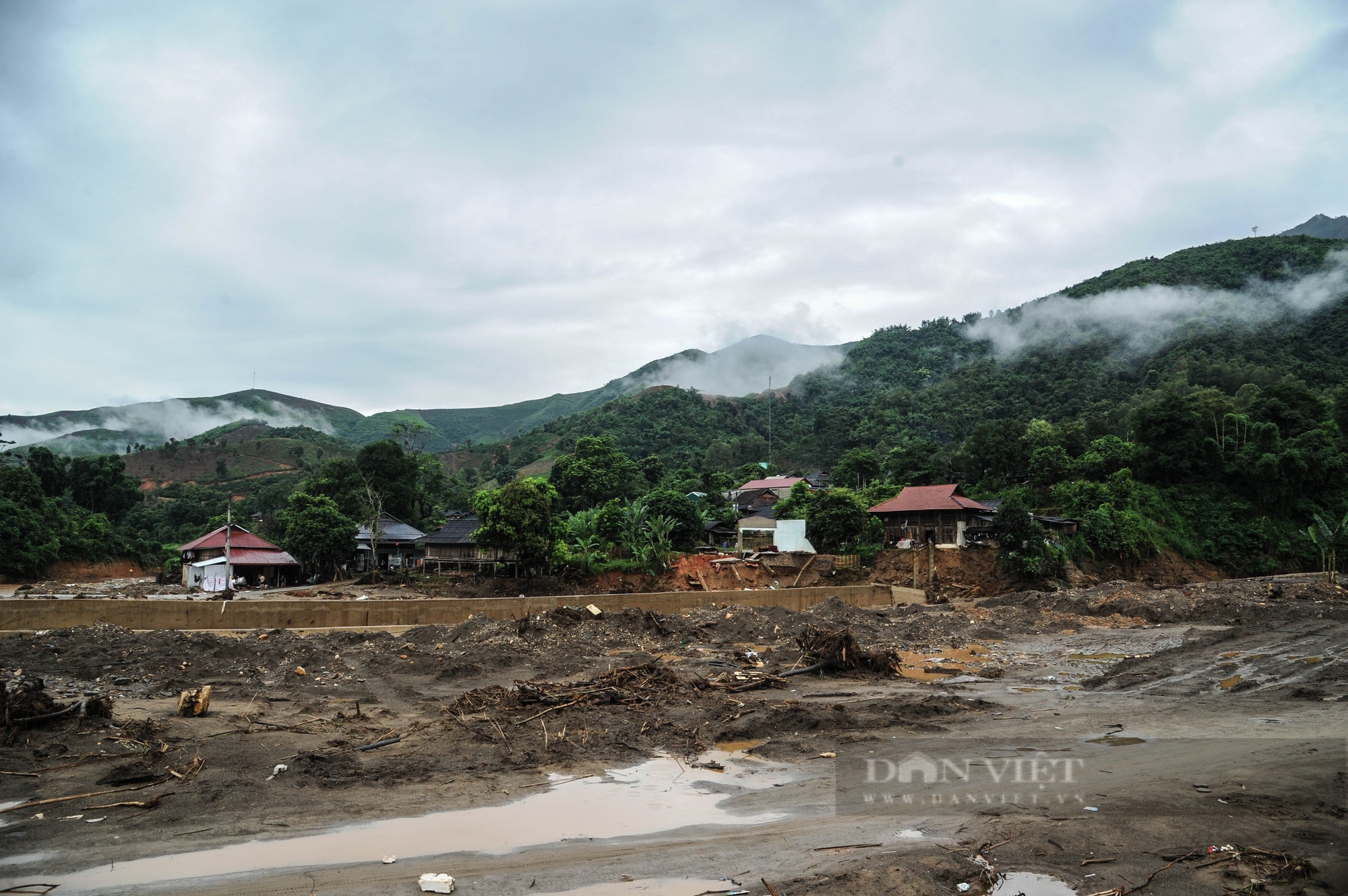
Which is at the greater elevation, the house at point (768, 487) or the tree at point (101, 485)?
the tree at point (101, 485)

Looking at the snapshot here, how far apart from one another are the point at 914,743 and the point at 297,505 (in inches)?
1726

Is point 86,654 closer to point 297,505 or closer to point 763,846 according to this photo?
point 763,846

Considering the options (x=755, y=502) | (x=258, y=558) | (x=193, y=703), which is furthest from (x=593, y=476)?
(x=193, y=703)

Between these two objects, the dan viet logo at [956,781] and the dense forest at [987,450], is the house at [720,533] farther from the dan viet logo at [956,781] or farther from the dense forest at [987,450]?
the dan viet logo at [956,781]

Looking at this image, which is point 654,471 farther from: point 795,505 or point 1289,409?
point 1289,409

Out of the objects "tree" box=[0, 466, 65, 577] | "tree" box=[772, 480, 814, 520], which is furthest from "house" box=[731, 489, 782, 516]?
"tree" box=[0, 466, 65, 577]

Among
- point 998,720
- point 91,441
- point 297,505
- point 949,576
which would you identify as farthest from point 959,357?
point 91,441

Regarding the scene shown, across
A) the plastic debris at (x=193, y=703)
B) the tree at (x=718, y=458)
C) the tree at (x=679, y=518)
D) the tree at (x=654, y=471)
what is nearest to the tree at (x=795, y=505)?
the tree at (x=679, y=518)

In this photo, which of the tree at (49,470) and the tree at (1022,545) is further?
the tree at (49,470)

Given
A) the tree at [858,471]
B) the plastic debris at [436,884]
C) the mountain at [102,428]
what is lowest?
the plastic debris at [436,884]

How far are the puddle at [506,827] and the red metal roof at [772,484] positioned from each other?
58.8 meters

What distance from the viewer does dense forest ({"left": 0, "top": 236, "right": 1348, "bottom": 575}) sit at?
147ft

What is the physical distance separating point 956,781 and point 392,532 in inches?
1927

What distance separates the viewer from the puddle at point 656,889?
5980 mm
